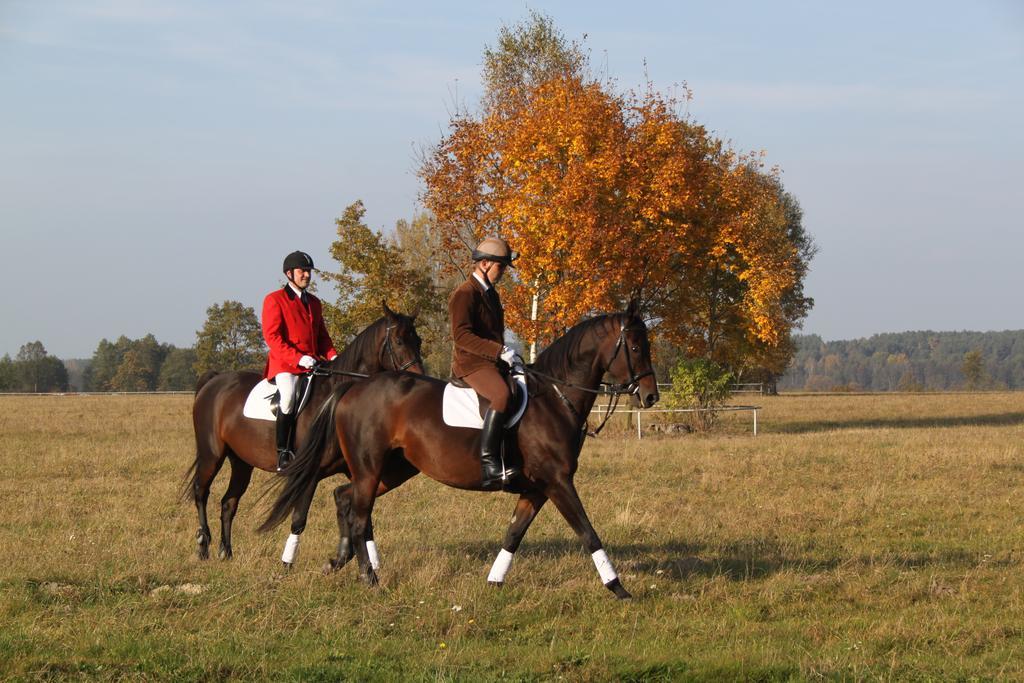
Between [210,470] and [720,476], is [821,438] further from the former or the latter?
[210,470]

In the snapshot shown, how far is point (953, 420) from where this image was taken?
4119cm

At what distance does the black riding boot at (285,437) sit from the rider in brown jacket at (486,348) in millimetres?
2230

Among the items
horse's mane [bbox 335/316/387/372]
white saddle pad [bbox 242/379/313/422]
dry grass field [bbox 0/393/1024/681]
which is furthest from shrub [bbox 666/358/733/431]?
white saddle pad [bbox 242/379/313/422]

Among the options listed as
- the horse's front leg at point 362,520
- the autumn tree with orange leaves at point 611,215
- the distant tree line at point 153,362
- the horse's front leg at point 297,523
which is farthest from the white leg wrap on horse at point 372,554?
the distant tree line at point 153,362

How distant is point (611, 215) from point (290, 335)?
2087cm

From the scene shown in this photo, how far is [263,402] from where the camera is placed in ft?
37.2

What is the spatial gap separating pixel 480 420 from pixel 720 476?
9547 mm

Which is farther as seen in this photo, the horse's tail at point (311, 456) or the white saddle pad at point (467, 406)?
the horse's tail at point (311, 456)

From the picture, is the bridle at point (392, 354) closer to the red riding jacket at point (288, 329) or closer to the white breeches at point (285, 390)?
the red riding jacket at point (288, 329)

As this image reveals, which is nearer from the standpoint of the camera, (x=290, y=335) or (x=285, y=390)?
(x=285, y=390)

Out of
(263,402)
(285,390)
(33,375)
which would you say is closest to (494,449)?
(285,390)

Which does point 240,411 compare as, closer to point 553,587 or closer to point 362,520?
point 362,520

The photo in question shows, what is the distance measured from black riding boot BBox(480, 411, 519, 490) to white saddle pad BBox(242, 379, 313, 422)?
2.57 m

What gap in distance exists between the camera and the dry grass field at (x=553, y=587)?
22.9 feet
